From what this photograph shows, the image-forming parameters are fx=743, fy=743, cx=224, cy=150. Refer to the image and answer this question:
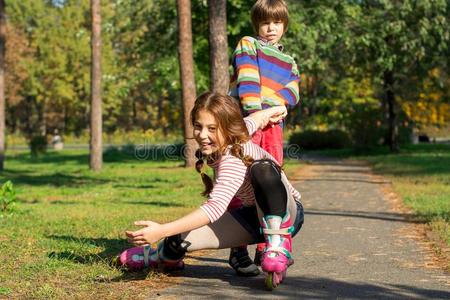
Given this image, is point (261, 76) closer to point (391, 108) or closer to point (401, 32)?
point (401, 32)

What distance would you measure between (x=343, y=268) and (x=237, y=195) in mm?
1155

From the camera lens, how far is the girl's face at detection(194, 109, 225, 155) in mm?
4859

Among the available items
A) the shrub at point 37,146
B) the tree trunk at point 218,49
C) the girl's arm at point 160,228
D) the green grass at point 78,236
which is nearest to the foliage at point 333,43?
the shrub at point 37,146

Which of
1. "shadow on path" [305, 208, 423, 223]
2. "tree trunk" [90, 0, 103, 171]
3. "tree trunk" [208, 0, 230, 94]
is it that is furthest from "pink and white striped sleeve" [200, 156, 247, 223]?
"tree trunk" [90, 0, 103, 171]

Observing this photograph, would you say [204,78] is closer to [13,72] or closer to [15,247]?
[15,247]

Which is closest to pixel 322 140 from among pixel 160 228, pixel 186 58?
pixel 186 58

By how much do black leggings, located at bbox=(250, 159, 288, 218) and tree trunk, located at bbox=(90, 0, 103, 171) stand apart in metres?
19.3

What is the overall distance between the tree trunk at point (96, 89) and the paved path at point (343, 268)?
1490 centimetres

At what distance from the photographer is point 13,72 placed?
189ft

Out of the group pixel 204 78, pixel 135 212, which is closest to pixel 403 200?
pixel 135 212

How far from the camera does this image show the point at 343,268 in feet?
18.6

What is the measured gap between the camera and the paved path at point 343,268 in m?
4.71

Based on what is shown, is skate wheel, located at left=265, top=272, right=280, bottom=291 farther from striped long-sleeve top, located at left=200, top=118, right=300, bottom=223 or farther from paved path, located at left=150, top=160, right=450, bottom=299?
striped long-sleeve top, located at left=200, top=118, right=300, bottom=223

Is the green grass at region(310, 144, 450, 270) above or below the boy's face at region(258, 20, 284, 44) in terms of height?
below
